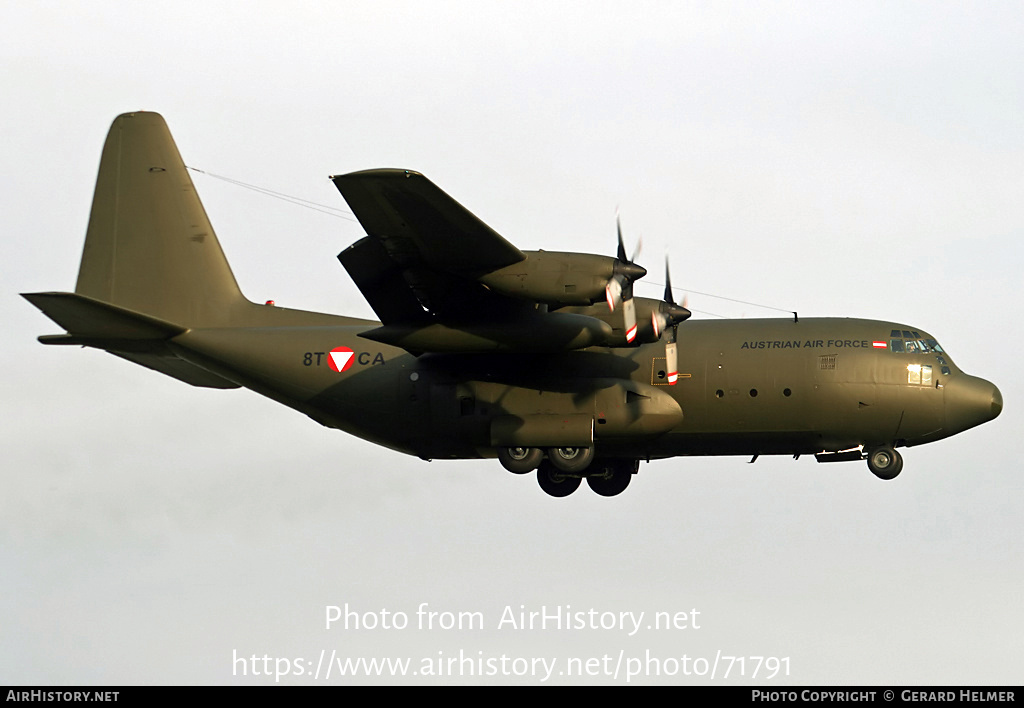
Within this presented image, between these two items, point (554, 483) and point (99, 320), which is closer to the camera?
point (99, 320)

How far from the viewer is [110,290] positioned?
83.6 feet

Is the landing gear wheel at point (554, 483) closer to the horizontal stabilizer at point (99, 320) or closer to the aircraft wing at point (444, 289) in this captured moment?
the aircraft wing at point (444, 289)

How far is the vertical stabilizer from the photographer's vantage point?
2533 centimetres

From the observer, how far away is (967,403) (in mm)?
23172

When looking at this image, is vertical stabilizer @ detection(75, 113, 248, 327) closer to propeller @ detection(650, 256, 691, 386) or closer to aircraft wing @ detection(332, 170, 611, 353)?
aircraft wing @ detection(332, 170, 611, 353)

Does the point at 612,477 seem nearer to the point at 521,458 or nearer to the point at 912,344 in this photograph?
the point at 521,458

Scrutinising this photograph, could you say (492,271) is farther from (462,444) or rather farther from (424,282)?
(462,444)

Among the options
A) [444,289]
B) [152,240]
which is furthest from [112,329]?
[444,289]

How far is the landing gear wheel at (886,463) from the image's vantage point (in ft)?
76.6

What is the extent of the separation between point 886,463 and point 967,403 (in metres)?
1.61

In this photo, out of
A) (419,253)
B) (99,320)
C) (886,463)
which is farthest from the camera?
(99,320)
